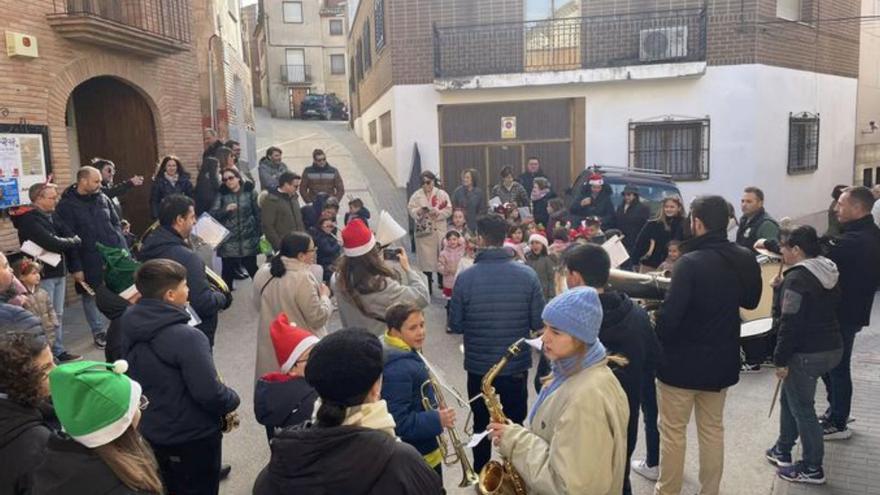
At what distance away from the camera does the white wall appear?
15.1 m

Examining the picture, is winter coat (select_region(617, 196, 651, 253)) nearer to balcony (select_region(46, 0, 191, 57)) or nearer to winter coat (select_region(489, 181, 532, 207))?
winter coat (select_region(489, 181, 532, 207))

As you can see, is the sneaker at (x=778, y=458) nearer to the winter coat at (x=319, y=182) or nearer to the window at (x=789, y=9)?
the winter coat at (x=319, y=182)

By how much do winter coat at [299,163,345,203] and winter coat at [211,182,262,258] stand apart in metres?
1.60

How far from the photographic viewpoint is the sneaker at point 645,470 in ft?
16.1

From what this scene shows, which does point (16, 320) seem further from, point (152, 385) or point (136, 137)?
point (136, 137)

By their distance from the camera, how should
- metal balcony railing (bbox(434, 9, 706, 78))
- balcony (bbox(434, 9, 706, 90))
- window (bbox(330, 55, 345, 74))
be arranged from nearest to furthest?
1. balcony (bbox(434, 9, 706, 90))
2. metal balcony railing (bbox(434, 9, 706, 78))
3. window (bbox(330, 55, 345, 74))

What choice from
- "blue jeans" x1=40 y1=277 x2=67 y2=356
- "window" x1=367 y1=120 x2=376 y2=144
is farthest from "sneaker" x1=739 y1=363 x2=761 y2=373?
"window" x1=367 y1=120 x2=376 y2=144

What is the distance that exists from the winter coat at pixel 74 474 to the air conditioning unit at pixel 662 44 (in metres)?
14.8

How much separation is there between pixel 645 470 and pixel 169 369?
3.34 m

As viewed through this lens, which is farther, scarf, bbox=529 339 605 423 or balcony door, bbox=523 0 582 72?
balcony door, bbox=523 0 582 72

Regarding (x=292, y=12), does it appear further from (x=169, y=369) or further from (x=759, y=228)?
(x=169, y=369)

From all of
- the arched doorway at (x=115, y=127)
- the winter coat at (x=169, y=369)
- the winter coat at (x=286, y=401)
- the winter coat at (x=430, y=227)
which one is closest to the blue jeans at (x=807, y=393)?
the winter coat at (x=286, y=401)

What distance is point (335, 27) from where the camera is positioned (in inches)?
1702

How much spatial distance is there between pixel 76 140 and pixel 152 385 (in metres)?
9.53
